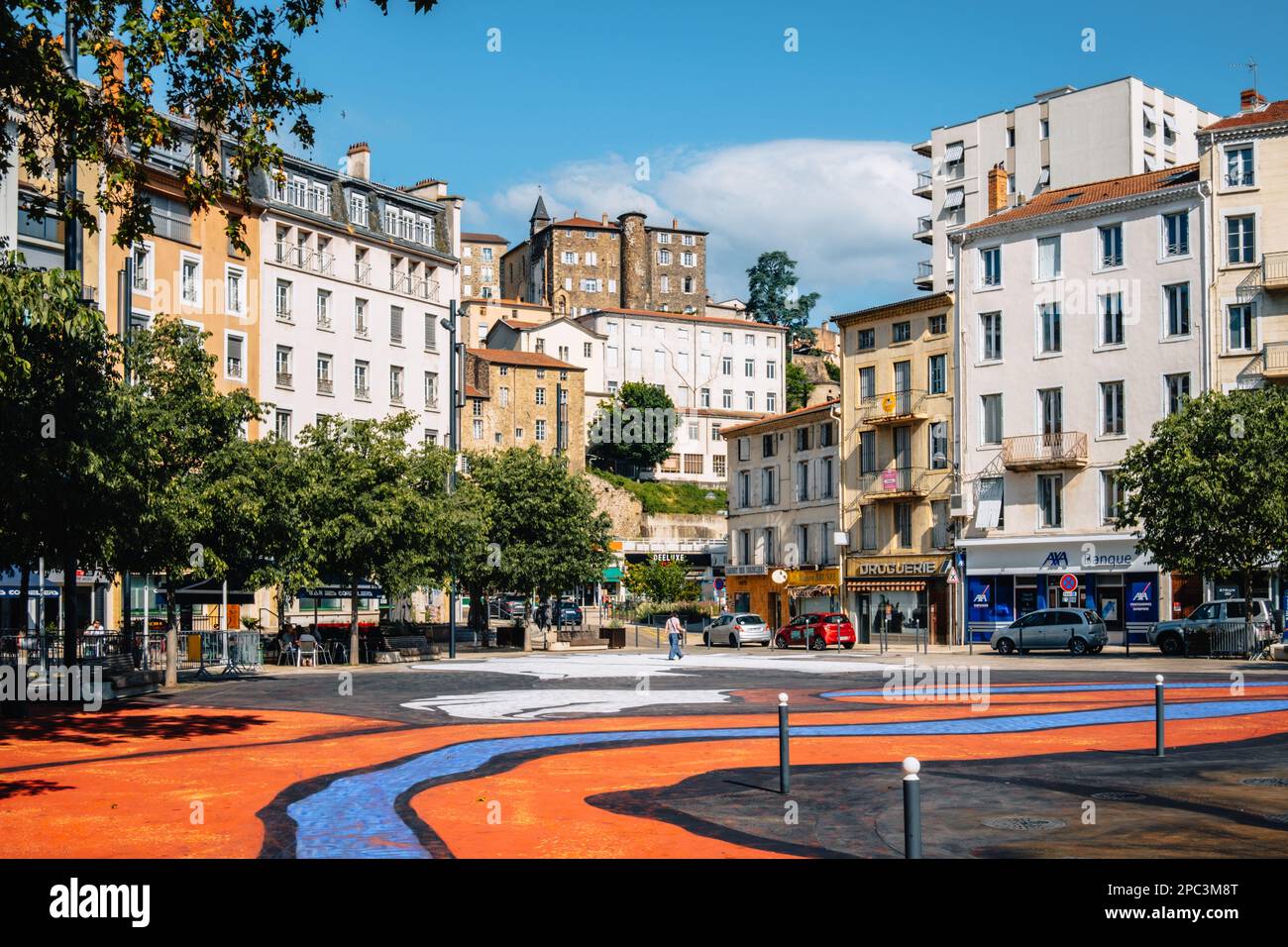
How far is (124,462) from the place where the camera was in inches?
909

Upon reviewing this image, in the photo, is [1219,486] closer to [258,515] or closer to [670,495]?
[258,515]

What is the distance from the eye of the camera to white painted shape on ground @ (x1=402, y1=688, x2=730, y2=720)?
2373 centimetres

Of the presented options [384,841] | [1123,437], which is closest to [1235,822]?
[384,841]

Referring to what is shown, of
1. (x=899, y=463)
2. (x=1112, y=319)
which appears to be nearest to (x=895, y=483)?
(x=899, y=463)

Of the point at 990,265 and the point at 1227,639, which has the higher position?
the point at 990,265

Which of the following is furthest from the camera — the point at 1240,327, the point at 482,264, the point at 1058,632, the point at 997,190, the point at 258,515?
the point at 482,264

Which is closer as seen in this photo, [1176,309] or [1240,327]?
[1240,327]

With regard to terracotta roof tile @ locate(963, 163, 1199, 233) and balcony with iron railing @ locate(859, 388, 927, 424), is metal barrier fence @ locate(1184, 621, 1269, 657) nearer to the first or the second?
terracotta roof tile @ locate(963, 163, 1199, 233)

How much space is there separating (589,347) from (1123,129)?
2301 inches

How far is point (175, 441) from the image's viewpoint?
30453 mm

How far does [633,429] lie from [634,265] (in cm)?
2864

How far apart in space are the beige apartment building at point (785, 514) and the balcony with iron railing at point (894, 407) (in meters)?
2.51

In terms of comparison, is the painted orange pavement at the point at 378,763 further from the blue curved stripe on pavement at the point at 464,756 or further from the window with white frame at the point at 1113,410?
the window with white frame at the point at 1113,410
